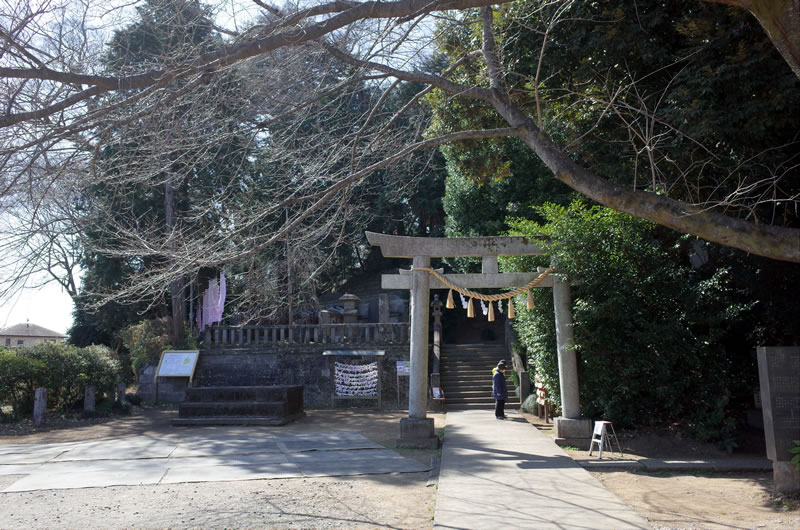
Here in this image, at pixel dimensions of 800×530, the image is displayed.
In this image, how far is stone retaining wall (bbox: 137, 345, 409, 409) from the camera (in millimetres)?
19734

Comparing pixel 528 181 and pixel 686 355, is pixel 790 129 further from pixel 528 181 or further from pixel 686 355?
pixel 528 181

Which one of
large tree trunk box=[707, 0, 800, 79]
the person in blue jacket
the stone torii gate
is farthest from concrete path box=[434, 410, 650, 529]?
large tree trunk box=[707, 0, 800, 79]

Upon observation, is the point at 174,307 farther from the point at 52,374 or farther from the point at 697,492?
the point at 697,492

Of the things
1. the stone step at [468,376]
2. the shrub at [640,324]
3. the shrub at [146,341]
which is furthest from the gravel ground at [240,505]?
the shrub at [146,341]

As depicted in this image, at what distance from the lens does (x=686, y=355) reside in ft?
35.3

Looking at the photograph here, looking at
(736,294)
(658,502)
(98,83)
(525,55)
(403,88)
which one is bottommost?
(658,502)

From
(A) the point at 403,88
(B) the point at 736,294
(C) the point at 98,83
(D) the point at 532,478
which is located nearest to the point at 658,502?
(D) the point at 532,478

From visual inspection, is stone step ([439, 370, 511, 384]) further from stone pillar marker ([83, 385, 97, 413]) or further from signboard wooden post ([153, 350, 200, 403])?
stone pillar marker ([83, 385, 97, 413])

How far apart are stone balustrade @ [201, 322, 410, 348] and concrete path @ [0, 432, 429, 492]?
7.74 meters

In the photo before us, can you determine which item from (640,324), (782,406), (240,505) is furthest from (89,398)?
(782,406)

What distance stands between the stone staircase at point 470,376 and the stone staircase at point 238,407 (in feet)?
17.9

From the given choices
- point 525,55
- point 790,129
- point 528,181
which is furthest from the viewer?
point 528,181

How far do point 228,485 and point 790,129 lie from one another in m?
8.78

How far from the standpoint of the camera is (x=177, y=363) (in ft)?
63.9
